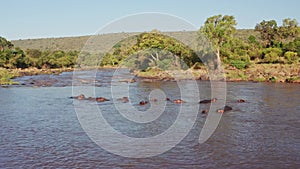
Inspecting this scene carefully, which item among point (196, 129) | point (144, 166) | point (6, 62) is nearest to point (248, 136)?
point (196, 129)

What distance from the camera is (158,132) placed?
14.1 metres

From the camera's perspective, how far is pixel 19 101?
2342cm

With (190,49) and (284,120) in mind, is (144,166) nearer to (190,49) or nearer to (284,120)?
(284,120)

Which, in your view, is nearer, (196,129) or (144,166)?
(144,166)

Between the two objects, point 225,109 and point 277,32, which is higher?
point 277,32

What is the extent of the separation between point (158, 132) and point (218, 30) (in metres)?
28.9

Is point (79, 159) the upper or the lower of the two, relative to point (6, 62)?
lower

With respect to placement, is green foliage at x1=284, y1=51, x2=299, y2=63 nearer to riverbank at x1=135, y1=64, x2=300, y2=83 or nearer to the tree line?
the tree line

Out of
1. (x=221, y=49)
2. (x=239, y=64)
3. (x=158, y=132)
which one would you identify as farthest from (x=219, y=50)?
(x=158, y=132)

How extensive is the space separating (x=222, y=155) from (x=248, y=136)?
2756mm

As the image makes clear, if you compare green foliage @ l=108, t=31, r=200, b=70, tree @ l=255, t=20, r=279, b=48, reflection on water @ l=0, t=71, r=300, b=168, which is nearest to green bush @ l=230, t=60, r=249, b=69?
green foliage @ l=108, t=31, r=200, b=70

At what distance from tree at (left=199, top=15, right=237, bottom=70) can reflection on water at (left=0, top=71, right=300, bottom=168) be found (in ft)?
68.3

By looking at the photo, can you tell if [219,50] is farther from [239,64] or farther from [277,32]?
[277,32]

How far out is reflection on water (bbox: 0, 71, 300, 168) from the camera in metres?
10.2
